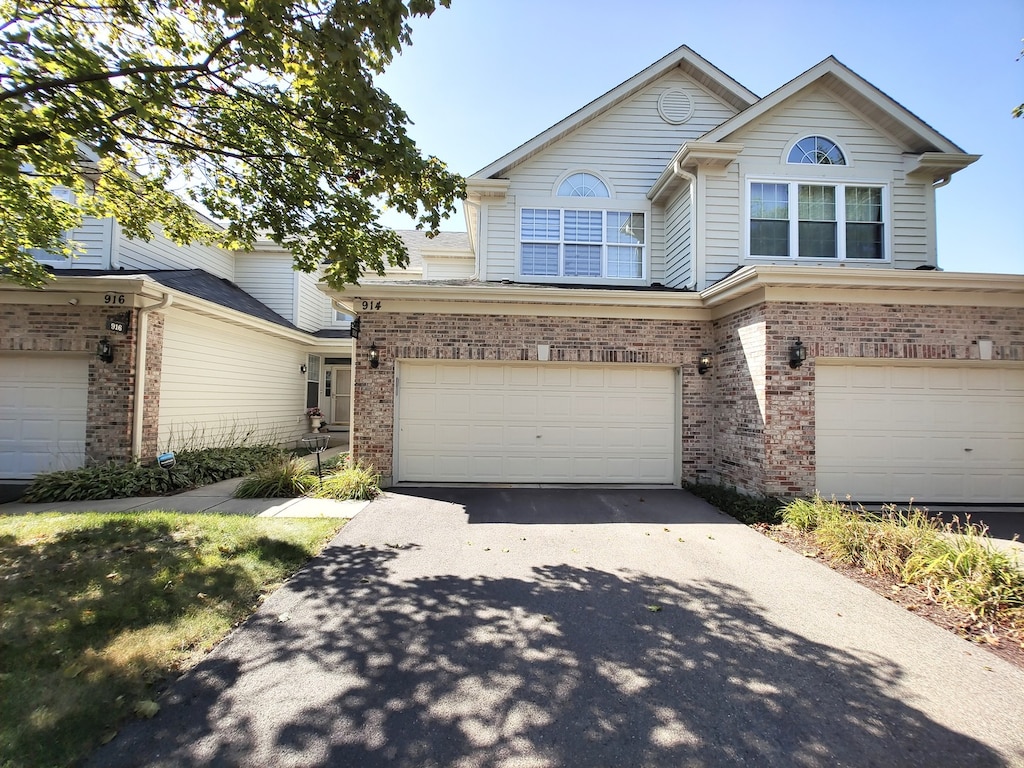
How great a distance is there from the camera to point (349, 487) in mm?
7348

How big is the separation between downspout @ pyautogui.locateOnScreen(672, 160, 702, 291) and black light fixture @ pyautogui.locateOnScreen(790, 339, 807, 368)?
8.16 feet

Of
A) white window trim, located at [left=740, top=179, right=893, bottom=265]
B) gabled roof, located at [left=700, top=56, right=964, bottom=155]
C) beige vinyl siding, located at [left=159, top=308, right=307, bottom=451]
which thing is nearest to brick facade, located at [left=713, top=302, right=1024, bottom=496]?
white window trim, located at [left=740, top=179, right=893, bottom=265]

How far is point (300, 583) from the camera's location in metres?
4.20

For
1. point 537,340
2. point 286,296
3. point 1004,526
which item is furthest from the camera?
point 286,296

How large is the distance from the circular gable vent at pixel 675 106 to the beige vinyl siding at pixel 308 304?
11.4m

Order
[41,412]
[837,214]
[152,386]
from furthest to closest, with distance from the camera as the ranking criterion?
[837,214], [152,386], [41,412]

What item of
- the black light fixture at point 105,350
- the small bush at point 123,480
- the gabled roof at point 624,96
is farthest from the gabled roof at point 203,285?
the gabled roof at point 624,96

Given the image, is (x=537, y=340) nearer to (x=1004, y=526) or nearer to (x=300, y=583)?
(x=300, y=583)

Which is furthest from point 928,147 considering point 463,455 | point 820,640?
point 463,455

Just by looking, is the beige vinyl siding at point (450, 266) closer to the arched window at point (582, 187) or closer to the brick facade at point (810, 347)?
the arched window at point (582, 187)

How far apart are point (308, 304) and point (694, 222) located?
42.6 feet

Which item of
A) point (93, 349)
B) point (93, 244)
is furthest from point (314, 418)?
point (93, 349)

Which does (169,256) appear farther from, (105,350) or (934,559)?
(934,559)

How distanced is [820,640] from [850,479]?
484 cm
